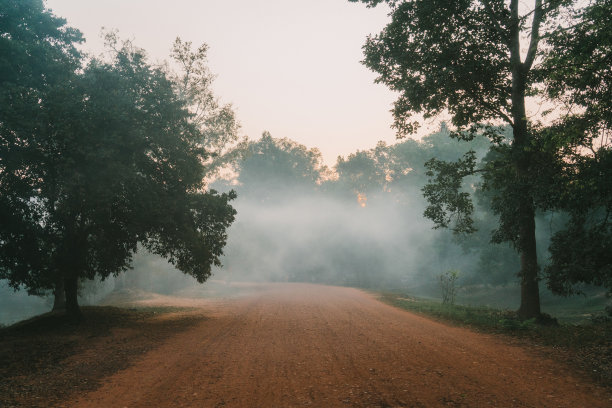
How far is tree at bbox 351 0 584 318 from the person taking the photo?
42.0ft

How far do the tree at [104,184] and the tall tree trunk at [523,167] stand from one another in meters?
11.7

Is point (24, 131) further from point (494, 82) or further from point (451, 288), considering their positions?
point (451, 288)

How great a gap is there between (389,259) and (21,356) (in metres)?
48.7

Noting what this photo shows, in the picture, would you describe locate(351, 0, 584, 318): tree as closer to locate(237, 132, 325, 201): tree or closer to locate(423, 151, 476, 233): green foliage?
locate(423, 151, 476, 233): green foliage

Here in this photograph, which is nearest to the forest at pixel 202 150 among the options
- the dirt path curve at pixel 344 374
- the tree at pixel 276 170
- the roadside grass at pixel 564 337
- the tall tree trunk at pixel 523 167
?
the tall tree trunk at pixel 523 167

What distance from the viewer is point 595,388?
585cm

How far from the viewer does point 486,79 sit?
13.2 metres

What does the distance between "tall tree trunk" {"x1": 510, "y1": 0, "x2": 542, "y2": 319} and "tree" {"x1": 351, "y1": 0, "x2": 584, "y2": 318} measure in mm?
32

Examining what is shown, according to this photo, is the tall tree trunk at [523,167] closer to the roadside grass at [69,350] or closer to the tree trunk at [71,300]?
the roadside grass at [69,350]

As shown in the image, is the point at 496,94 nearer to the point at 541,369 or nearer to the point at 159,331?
the point at 541,369

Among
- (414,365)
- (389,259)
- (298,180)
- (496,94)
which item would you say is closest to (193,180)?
(414,365)

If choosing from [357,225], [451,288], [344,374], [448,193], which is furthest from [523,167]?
[357,225]

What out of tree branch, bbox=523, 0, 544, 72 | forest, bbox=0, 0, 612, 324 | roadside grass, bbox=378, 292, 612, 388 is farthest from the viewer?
tree branch, bbox=523, 0, 544, 72

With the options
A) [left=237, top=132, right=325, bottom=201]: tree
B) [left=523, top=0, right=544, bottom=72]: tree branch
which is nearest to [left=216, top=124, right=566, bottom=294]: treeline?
[left=237, top=132, right=325, bottom=201]: tree
